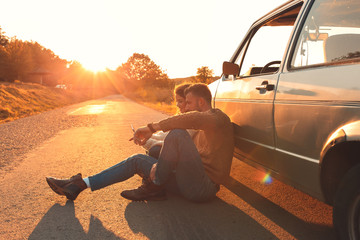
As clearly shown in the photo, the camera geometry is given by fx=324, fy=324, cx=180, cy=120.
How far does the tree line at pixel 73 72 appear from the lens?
43.2 m

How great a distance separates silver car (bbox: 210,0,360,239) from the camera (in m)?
1.98

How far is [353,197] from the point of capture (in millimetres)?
1896

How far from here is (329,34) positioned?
8.68 feet

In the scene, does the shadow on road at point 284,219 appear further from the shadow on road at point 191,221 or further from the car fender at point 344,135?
the car fender at point 344,135

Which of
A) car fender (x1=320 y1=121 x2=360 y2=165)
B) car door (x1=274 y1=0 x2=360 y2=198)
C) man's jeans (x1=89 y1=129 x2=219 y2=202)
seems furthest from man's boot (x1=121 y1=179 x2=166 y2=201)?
car fender (x1=320 y1=121 x2=360 y2=165)

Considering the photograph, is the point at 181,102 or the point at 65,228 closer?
the point at 65,228

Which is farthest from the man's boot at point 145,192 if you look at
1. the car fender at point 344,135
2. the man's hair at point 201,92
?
the car fender at point 344,135

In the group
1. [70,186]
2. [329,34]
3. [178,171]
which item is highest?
[329,34]

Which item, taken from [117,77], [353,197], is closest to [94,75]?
[117,77]

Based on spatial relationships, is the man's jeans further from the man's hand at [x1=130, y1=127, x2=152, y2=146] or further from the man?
the man's hand at [x1=130, y1=127, x2=152, y2=146]

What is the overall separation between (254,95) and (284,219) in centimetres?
120

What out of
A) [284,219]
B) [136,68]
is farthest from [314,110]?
[136,68]

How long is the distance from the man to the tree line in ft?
67.1

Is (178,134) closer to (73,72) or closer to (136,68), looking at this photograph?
(73,72)
